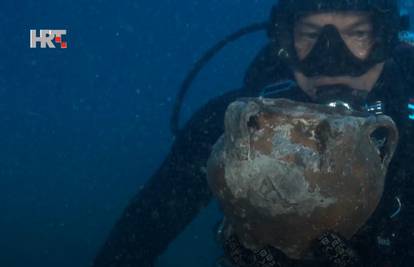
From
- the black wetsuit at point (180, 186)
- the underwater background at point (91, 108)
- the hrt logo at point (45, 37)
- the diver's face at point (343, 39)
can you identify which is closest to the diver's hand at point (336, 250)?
the diver's face at point (343, 39)

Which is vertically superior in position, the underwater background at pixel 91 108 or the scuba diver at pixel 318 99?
the scuba diver at pixel 318 99

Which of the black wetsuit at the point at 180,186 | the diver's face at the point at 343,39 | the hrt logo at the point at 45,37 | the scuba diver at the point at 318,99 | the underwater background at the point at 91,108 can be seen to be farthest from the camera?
the underwater background at the point at 91,108

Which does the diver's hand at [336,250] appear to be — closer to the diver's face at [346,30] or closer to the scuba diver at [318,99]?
the scuba diver at [318,99]

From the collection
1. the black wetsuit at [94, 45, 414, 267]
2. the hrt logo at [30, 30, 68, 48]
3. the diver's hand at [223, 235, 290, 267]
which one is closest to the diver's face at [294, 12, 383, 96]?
the black wetsuit at [94, 45, 414, 267]

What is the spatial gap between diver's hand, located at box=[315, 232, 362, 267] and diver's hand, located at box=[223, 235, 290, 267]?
0.67 ft

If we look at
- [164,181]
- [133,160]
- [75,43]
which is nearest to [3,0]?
[75,43]

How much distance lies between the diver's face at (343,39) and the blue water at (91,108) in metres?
13.1

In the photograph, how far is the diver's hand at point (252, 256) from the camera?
1.96 meters

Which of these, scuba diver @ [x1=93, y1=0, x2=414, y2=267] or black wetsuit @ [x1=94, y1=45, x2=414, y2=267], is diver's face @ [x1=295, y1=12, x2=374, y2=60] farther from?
black wetsuit @ [x1=94, y1=45, x2=414, y2=267]

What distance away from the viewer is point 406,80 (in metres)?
→ 4.02

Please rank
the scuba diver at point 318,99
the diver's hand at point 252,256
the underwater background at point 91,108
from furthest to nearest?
the underwater background at point 91,108 → the scuba diver at point 318,99 → the diver's hand at point 252,256

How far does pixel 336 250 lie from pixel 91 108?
2995 cm

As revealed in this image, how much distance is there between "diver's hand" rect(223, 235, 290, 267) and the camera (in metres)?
1.96

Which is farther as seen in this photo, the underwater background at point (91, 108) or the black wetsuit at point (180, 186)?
the underwater background at point (91, 108)
